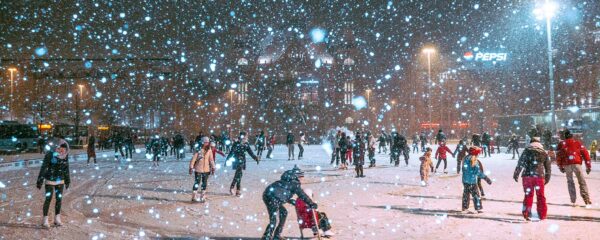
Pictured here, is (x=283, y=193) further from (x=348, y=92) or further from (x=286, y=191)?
(x=348, y=92)

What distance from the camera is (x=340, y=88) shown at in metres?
99.8

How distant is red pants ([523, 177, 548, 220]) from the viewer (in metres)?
8.58

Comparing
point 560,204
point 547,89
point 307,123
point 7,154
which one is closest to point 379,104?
point 307,123

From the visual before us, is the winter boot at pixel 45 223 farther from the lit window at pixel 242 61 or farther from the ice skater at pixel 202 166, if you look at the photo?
the lit window at pixel 242 61

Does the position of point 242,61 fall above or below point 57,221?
above

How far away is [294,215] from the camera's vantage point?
9398 mm

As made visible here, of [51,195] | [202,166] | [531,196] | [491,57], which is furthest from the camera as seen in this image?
[491,57]

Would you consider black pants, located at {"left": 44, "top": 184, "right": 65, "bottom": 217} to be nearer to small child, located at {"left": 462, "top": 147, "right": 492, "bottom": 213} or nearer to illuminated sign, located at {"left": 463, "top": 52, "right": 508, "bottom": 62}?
small child, located at {"left": 462, "top": 147, "right": 492, "bottom": 213}

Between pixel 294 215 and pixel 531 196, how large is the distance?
14.2ft

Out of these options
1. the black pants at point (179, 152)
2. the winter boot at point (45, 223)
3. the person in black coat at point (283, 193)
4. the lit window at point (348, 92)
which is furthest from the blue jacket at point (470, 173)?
the lit window at point (348, 92)

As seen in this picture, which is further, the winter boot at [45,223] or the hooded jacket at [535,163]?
the hooded jacket at [535,163]

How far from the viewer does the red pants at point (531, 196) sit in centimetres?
858

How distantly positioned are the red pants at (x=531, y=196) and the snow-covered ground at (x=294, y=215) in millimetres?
196

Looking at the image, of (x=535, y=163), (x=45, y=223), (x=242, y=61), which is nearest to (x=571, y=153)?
(x=535, y=163)
